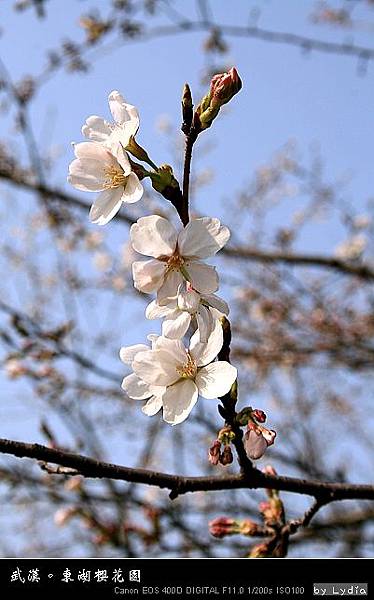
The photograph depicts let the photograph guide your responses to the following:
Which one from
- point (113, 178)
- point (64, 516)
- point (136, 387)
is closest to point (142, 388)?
point (136, 387)

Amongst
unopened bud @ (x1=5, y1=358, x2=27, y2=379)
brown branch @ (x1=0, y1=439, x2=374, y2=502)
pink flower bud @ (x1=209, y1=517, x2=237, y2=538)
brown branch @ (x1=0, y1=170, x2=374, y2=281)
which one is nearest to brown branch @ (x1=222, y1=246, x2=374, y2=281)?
brown branch @ (x1=0, y1=170, x2=374, y2=281)

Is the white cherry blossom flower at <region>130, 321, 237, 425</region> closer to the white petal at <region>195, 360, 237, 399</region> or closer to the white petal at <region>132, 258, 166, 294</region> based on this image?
the white petal at <region>195, 360, 237, 399</region>

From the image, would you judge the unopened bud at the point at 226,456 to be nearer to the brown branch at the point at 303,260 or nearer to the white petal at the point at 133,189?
the white petal at the point at 133,189

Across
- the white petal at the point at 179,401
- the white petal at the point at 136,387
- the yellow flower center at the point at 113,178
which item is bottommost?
the white petal at the point at 179,401

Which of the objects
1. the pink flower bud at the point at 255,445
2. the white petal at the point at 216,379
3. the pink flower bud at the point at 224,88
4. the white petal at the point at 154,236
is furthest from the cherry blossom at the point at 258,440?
the pink flower bud at the point at 224,88

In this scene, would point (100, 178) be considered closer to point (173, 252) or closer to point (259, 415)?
point (173, 252)
